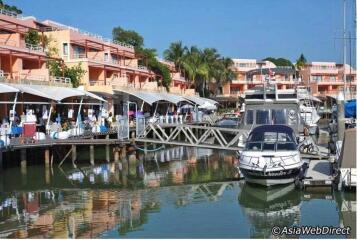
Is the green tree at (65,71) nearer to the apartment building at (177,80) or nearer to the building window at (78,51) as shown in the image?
the building window at (78,51)

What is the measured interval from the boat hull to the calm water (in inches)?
12.8

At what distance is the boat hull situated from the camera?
66.9 ft

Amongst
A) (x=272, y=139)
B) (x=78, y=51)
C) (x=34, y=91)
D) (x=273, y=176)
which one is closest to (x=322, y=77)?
(x=78, y=51)

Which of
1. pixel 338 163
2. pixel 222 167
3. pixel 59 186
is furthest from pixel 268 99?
pixel 59 186

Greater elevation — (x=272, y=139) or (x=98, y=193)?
(x=272, y=139)

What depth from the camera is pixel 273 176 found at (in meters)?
20.4

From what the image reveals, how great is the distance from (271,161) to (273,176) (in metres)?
0.61

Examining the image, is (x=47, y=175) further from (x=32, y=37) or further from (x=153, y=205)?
(x=32, y=37)

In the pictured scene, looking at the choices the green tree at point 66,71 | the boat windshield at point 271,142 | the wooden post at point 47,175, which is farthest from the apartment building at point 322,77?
the boat windshield at point 271,142

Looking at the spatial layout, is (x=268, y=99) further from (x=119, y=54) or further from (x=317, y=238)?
(x=119, y=54)

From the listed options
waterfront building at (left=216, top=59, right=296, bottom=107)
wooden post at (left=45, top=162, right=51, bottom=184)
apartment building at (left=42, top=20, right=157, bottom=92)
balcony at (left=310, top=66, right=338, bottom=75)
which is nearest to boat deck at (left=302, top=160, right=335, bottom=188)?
wooden post at (left=45, top=162, right=51, bottom=184)

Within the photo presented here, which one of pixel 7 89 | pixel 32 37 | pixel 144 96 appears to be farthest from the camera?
pixel 144 96

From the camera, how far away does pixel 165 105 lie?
216 ft

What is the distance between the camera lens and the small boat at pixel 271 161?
20359 mm
